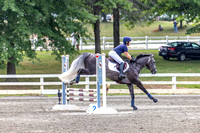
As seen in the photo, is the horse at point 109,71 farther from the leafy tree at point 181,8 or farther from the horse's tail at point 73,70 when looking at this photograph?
the leafy tree at point 181,8

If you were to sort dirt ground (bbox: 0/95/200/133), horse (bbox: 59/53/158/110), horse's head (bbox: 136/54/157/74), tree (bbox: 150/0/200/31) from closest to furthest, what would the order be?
dirt ground (bbox: 0/95/200/133) < horse (bbox: 59/53/158/110) < horse's head (bbox: 136/54/157/74) < tree (bbox: 150/0/200/31)

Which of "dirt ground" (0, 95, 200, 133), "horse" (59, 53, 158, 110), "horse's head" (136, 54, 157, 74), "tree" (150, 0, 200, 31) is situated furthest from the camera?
"tree" (150, 0, 200, 31)

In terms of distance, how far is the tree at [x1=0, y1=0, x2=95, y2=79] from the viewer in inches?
906

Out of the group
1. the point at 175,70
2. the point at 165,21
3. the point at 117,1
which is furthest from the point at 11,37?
the point at 165,21

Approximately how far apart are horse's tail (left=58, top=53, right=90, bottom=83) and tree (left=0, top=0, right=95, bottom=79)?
7195 mm

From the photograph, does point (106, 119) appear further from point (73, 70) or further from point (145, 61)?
point (145, 61)

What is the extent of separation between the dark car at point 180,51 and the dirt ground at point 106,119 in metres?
20.4

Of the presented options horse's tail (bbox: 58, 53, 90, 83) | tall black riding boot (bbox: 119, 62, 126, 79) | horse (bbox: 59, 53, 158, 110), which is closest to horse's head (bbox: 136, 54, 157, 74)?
horse (bbox: 59, 53, 158, 110)

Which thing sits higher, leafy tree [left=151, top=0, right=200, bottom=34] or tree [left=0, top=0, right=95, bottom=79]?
leafy tree [left=151, top=0, right=200, bottom=34]

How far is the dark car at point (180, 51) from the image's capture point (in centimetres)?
3750

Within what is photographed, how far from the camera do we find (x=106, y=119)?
42.8 feet

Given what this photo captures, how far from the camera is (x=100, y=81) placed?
46.5ft

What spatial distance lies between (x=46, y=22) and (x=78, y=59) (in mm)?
9685

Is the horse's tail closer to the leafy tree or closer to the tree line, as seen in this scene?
the tree line
